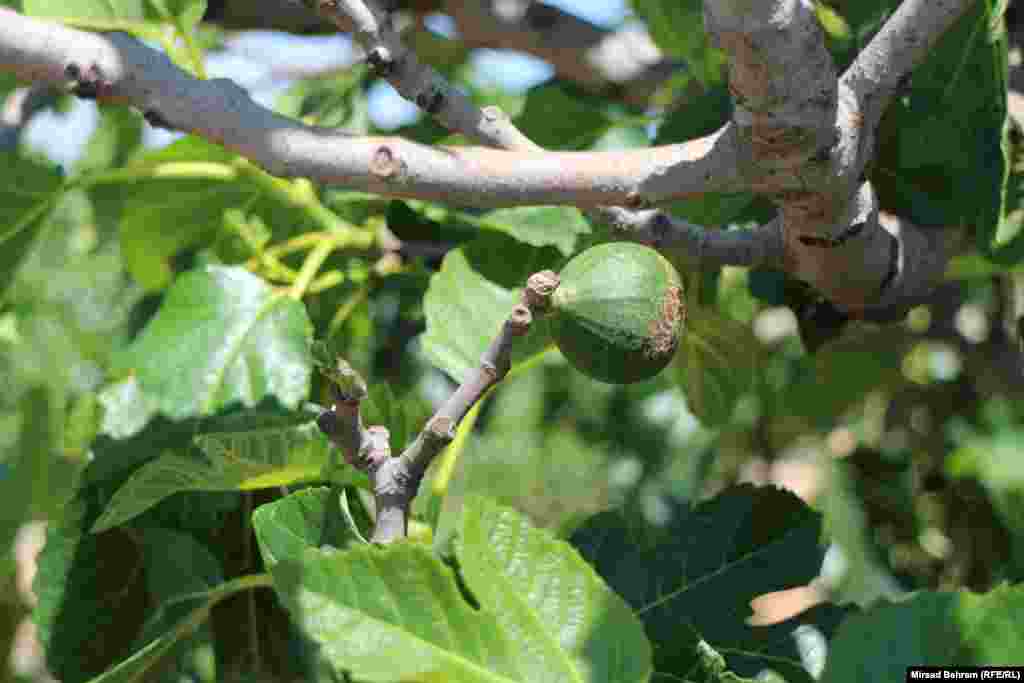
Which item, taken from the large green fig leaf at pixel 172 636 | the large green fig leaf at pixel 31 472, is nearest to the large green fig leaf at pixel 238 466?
the large green fig leaf at pixel 172 636

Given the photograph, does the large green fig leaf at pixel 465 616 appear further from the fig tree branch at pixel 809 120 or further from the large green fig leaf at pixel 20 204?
the large green fig leaf at pixel 20 204

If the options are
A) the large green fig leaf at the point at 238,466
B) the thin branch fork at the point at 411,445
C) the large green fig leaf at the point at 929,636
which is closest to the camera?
the large green fig leaf at the point at 929,636

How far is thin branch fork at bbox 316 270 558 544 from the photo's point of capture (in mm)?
822

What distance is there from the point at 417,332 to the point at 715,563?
1019 millimetres

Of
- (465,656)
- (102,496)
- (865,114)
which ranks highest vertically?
(865,114)

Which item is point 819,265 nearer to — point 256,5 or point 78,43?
point 78,43

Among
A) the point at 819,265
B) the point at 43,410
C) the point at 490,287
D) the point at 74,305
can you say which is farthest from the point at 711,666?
the point at 74,305

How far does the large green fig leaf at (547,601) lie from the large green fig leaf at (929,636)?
121mm

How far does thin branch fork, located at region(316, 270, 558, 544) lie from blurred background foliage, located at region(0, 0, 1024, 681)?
0.20 metres

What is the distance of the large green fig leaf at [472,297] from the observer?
51.4 inches

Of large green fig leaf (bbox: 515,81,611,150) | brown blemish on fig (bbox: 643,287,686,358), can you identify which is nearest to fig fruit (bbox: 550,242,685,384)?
brown blemish on fig (bbox: 643,287,686,358)

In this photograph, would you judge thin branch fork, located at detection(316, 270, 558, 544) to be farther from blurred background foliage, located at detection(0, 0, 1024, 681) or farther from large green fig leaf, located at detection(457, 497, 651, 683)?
blurred background foliage, located at detection(0, 0, 1024, 681)

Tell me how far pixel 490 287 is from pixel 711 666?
0.57 metres

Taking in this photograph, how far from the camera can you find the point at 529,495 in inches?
199
